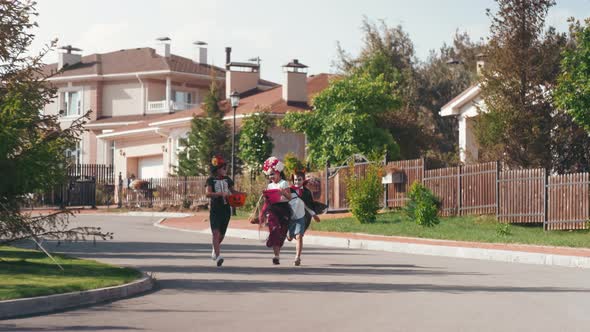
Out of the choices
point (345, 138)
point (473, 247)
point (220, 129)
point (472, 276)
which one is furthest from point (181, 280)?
point (220, 129)

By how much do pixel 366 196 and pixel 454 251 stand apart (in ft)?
33.0

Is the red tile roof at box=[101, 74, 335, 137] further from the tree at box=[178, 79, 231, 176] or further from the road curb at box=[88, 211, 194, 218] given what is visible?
the road curb at box=[88, 211, 194, 218]

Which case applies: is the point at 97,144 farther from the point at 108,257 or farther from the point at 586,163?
the point at 108,257

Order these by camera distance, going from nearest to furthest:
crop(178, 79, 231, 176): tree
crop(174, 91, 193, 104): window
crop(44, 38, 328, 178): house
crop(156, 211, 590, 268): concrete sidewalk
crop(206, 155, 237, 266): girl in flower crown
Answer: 1. crop(206, 155, 237, 266): girl in flower crown
2. crop(156, 211, 590, 268): concrete sidewalk
3. crop(178, 79, 231, 176): tree
4. crop(44, 38, 328, 178): house
5. crop(174, 91, 193, 104): window

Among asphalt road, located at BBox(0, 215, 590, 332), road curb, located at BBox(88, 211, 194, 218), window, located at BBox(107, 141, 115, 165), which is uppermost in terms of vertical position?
window, located at BBox(107, 141, 115, 165)

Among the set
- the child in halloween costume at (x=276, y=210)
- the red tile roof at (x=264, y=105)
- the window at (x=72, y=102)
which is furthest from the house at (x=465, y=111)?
the window at (x=72, y=102)

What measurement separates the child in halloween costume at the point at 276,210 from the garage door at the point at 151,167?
45.6m

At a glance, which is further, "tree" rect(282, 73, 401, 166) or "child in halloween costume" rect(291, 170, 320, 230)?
"tree" rect(282, 73, 401, 166)

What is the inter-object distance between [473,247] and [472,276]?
6.28 metres

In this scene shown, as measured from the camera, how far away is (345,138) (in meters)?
47.6

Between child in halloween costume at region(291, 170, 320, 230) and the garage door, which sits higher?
the garage door

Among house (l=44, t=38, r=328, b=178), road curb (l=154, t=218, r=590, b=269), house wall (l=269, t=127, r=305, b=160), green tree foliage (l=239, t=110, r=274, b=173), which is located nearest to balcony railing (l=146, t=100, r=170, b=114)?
house (l=44, t=38, r=328, b=178)

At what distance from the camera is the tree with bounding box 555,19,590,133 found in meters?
29.8

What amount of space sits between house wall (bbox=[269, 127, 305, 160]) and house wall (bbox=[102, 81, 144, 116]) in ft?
46.2
